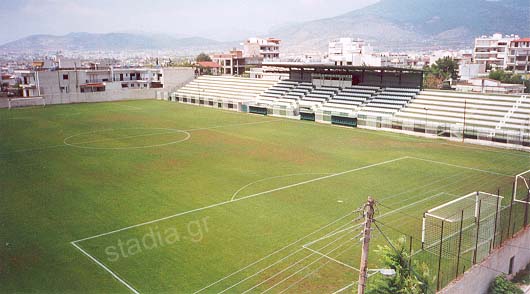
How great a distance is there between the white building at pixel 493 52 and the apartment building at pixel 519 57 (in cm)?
440

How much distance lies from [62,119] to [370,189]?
36873 millimetres

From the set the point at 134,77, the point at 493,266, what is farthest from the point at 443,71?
the point at 493,266

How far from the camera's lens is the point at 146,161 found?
27.4 meters

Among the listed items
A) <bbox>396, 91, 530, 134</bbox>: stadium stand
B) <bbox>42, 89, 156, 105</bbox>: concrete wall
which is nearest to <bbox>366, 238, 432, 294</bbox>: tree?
<bbox>396, 91, 530, 134</bbox>: stadium stand

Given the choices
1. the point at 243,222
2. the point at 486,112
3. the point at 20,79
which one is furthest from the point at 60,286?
the point at 20,79

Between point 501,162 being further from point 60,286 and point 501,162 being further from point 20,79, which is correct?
point 20,79

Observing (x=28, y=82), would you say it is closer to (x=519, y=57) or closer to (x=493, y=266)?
(x=493, y=266)

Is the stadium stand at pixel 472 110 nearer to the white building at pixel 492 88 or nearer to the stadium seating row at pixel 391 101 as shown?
the stadium seating row at pixel 391 101

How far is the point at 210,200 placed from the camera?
19750 mm

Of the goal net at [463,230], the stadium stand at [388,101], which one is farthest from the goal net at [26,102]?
the goal net at [463,230]

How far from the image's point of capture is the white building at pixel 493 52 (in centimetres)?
10414

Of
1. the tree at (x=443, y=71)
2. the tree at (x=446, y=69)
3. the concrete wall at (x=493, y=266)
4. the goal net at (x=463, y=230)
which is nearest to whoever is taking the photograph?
the concrete wall at (x=493, y=266)

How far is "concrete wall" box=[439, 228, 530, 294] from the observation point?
11633 mm

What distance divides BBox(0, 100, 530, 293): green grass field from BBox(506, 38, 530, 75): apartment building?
7079 cm
